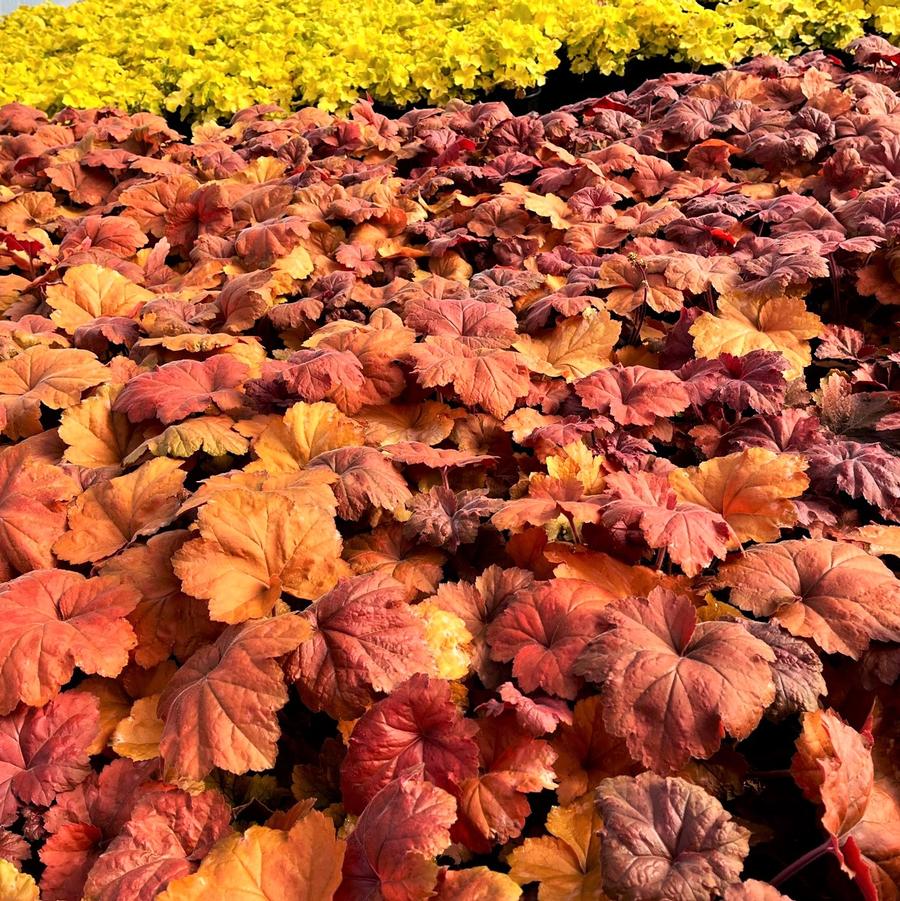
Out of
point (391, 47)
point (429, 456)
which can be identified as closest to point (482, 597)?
point (429, 456)

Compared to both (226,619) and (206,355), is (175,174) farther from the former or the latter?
(226,619)

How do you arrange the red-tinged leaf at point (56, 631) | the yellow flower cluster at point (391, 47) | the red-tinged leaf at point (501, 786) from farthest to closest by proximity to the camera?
the yellow flower cluster at point (391, 47), the red-tinged leaf at point (56, 631), the red-tinged leaf at point (501, 786)

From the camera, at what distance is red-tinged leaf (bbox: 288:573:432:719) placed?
1.47m

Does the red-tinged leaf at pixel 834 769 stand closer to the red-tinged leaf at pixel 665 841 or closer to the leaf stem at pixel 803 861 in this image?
the leaf stem at pixel 803 861

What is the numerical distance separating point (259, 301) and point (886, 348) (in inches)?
79.7

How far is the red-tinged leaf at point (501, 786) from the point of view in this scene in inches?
51.9

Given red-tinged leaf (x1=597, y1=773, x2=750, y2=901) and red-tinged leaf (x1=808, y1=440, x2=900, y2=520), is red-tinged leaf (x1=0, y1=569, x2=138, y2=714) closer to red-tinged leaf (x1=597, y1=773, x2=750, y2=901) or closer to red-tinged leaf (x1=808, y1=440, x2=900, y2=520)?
red-tinged leaf (x1=597, y1=773, x2=750, y2=901)

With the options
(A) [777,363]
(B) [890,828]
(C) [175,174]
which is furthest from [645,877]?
(C) [175,174]

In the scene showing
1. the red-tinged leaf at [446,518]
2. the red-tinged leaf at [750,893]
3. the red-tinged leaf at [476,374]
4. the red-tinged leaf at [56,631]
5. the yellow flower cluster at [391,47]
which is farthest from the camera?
the yellow flower cluster at [391,47]

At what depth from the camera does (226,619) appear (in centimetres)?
160

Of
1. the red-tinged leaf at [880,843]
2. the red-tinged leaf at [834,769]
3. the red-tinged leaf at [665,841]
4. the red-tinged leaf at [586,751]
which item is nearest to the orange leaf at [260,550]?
the red-tinged leaf at [586,751]

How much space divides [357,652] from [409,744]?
193mm

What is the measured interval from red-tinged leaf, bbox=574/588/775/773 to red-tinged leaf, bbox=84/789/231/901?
2.17ft

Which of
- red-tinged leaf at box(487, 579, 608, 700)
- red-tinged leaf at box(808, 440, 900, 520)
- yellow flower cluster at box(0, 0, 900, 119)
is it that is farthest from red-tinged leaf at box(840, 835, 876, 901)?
yellow flower cluster at box(0, 0, 900, 119)
